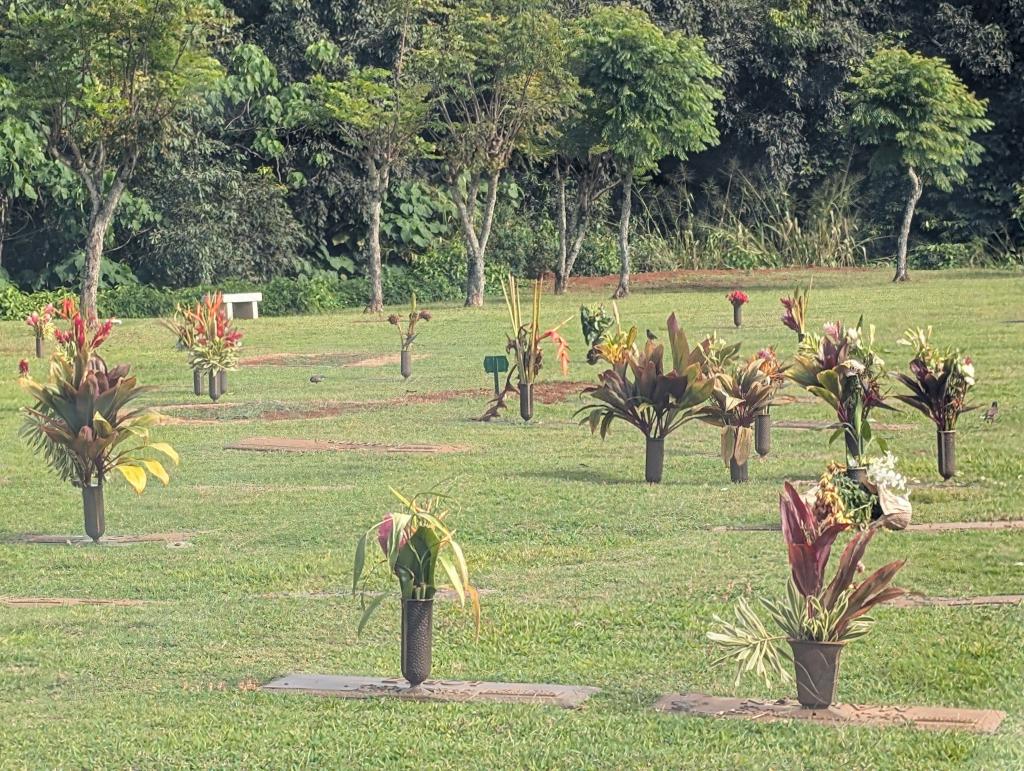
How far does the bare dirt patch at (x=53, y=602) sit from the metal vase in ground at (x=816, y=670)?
3.31m

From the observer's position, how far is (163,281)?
32.4 metres

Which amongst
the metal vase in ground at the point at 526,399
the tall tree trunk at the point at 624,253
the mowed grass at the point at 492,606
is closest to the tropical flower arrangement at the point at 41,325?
the mowed grass at the point at 492,606

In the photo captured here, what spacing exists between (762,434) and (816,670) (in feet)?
20.3

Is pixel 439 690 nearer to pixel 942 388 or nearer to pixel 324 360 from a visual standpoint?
pixel 942 388

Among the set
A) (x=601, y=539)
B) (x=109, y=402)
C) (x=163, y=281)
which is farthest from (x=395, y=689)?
(x=163, y=281)

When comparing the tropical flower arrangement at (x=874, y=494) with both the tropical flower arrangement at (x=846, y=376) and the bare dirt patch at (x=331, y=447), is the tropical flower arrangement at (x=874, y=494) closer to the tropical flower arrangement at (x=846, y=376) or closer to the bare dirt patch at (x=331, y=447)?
the tropical flower arrangement at (x=846, y=376)

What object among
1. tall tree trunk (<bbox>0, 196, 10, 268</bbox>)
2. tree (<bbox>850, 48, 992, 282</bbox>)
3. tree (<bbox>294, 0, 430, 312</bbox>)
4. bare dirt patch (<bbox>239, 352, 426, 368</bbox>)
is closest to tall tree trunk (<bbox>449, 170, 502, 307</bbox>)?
tree (<bbox>294, 0, 430, 312</bbox>)

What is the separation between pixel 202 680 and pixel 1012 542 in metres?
4.00

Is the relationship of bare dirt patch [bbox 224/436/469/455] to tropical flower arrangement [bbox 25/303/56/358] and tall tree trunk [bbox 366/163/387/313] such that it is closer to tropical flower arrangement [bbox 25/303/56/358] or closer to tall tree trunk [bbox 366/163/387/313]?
tropical flower arrangement [bbox 25/303/56/358]

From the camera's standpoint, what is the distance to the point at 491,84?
30.9 m

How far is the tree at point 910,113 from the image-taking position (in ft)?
99.2

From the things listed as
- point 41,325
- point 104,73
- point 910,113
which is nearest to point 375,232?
point 104,73

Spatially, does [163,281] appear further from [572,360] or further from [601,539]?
[601,539]

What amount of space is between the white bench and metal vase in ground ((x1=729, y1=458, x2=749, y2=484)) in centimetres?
1837
